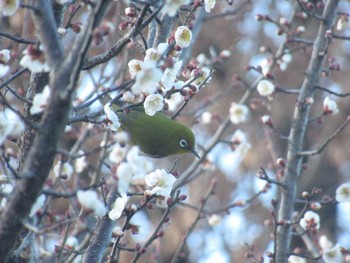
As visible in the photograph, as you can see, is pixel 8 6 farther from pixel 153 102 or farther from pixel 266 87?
pixel 266 87

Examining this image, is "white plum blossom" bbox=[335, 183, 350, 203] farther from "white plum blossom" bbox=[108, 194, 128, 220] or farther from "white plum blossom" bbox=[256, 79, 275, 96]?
"white plum blossom" bbox=[108, 194, 128, 220]

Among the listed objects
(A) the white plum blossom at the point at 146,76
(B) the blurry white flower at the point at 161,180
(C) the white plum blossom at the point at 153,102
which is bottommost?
(A) the white plum blossom at the point at 146,76

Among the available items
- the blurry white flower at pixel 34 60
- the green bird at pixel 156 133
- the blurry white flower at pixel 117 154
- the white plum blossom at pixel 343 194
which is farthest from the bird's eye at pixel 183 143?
the blurry white flower at pixel 34 60

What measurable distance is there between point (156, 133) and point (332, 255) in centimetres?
192

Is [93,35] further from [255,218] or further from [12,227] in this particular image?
[255,218]

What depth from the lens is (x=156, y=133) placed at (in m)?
5.84

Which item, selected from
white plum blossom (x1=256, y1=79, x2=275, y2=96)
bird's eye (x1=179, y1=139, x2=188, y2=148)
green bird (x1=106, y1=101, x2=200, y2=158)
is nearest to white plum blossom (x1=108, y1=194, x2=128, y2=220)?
green bird (x1=106, y1=101, x2=200, y2=158)

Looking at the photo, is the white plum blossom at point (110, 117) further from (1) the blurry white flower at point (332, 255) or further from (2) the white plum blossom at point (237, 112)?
(2) the white plum blossom at point (237, 112)

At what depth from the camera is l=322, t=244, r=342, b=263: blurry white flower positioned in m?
4.93

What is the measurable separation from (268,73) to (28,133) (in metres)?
2.71

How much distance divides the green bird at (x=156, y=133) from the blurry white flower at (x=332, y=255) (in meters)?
1.75

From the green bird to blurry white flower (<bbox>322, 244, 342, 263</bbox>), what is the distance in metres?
1.75

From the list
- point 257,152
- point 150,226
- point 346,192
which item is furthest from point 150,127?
point 257,152

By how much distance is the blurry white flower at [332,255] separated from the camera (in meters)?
4.93
